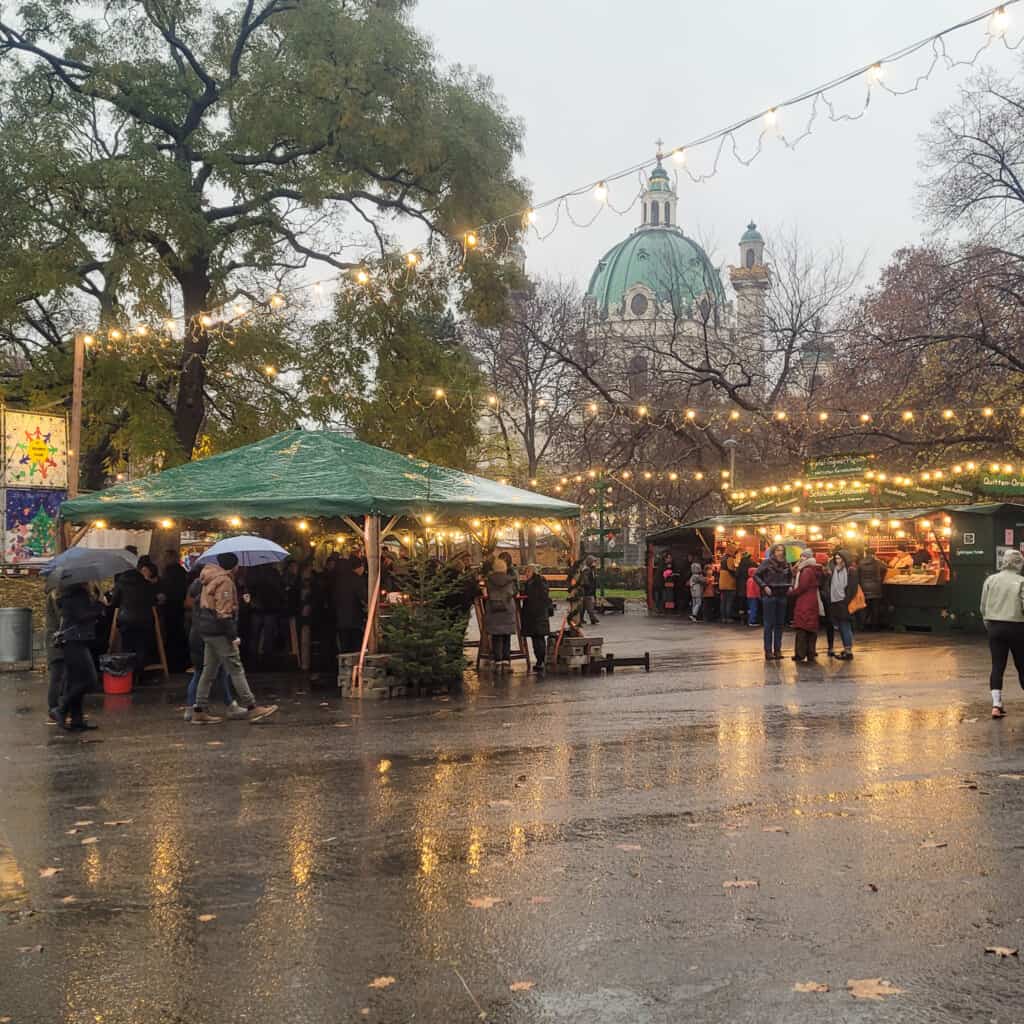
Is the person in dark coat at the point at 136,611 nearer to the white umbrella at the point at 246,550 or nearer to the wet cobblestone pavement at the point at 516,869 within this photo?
the white umbrella at the point at 246,550

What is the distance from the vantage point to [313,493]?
14695 mm

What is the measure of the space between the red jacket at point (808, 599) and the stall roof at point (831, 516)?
7.90 m

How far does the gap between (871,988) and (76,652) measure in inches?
342

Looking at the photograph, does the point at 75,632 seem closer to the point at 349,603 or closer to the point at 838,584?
the point at 349,603

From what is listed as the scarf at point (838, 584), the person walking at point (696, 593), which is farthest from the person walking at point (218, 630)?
the person walking at point (696, 593)

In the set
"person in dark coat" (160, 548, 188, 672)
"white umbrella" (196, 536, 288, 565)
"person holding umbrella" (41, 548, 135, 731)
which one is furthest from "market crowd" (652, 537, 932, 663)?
"person holding umbrella" (41, 548, 135, 731)

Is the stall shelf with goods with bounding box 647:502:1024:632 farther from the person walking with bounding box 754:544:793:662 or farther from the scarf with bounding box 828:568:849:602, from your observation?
the person walking with bounding box 754:544:793:662

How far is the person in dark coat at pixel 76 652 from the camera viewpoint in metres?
11.0

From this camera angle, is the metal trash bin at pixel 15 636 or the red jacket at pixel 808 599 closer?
the red jacket at pixel 808 599

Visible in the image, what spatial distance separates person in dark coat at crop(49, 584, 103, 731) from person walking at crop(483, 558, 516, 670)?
648 cm

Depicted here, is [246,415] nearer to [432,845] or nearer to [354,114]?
[354,114]

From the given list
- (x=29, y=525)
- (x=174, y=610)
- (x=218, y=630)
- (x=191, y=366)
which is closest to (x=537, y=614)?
(x=174, y=610)

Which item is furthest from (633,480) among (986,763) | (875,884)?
(875,884)

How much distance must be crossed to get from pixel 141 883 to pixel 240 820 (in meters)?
1.37
